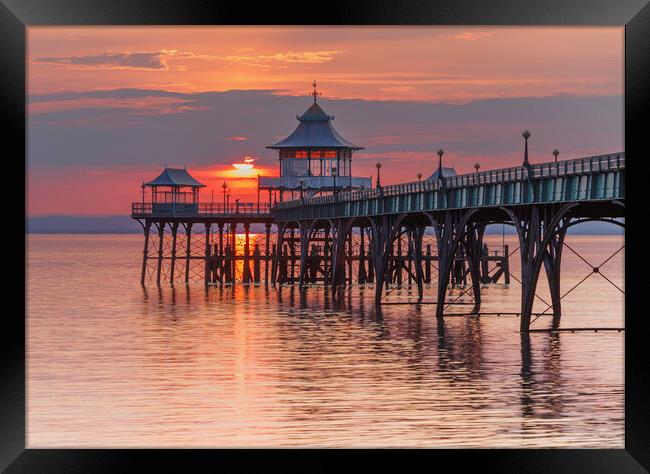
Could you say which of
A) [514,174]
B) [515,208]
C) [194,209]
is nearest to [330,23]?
[514,174]

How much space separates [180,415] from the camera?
35156 mm

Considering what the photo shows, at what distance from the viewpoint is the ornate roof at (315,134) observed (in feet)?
418

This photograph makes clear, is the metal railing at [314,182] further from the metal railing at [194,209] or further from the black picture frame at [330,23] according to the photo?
the black picture frame at [330,23]

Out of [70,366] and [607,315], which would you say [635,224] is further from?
[607,315]

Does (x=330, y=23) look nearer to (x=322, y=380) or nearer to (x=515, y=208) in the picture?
(x=322, y=380)

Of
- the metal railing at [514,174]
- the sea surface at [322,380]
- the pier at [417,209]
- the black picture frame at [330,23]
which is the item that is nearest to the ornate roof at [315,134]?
the pier at [417,209]

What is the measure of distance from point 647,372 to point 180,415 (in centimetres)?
1534

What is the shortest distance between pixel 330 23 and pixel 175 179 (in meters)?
99.0

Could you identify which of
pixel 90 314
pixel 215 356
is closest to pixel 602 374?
pixel 215 356

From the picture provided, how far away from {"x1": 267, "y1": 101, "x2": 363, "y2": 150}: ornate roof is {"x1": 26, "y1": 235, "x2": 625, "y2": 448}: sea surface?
49.3 meters

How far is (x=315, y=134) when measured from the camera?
128500 mm

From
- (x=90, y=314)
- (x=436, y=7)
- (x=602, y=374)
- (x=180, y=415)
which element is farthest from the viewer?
(x=90, y=314)

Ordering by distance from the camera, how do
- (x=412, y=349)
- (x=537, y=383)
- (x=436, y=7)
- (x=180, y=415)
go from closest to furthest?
(x=436, y=7) → (x=180, y=415) → (x=537, y=383) → (x=412, y=349)

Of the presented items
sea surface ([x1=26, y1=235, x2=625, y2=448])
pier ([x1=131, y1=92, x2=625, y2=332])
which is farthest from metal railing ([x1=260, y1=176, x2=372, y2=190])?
sea surface ([x1=26, y1=235, x2=625, y2=448])
